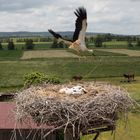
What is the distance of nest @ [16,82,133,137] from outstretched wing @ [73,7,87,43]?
4.31 ft

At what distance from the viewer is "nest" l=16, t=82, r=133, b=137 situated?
9.48 m

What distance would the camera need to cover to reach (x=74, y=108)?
9516mm

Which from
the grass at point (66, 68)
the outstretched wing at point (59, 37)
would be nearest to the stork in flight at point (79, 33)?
the outstretched wing at point (59, 37)

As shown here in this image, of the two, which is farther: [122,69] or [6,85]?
[122,69]

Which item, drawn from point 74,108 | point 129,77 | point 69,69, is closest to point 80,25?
point 74,108

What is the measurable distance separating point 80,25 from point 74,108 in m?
2.37

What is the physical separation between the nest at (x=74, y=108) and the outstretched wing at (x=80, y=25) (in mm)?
1312

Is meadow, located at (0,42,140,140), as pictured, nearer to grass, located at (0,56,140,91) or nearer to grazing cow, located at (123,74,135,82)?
grass, located at (0,56,140,91)

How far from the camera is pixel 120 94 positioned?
Answer: 34.2 feet

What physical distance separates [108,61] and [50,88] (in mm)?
48379

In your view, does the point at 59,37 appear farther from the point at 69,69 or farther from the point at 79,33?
the point at 69,69

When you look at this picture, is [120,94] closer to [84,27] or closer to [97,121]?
[97,121]

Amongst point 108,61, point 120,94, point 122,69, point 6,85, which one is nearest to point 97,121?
point 120,94

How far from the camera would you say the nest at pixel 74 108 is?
948 centimetres
